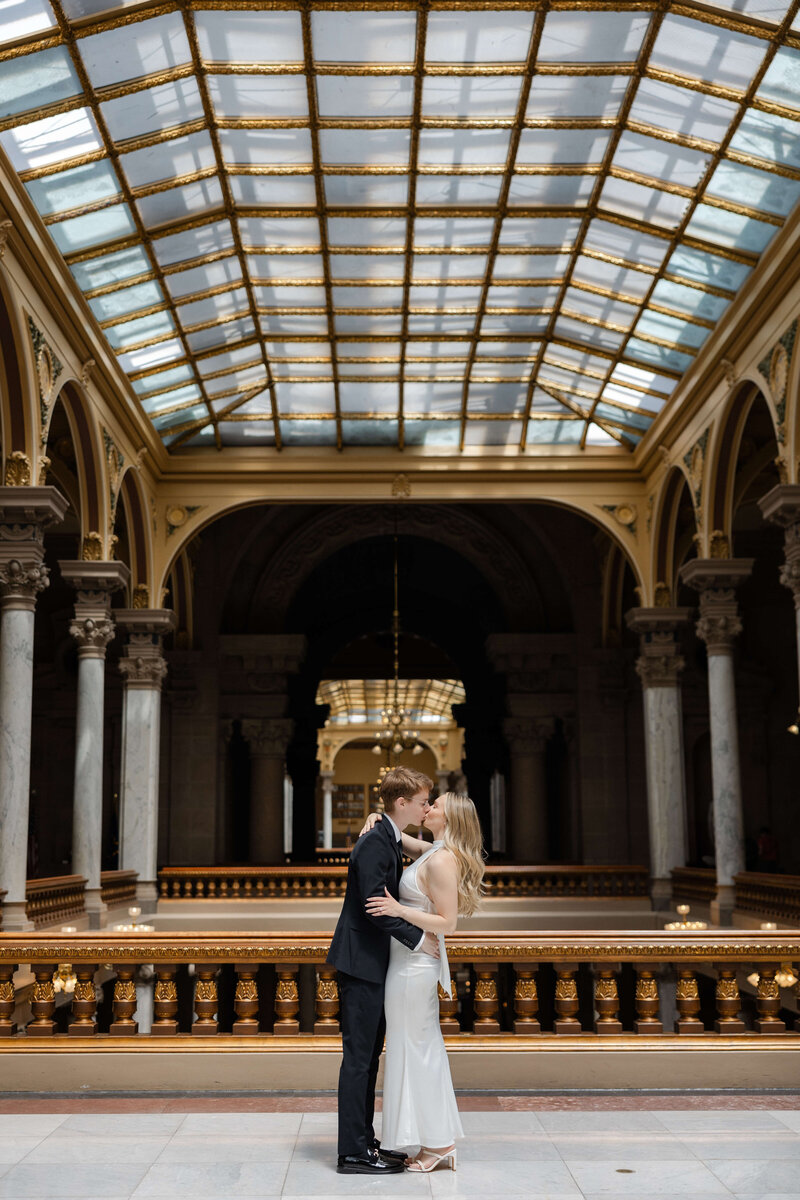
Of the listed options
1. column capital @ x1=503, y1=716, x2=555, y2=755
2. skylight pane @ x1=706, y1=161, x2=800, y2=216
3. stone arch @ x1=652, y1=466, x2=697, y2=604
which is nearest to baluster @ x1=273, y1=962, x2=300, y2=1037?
skylight pane @ x1=706, y1=161, x2=800, y2=216

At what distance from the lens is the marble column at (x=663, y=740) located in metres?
19.2

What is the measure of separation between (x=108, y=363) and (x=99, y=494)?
1.64 meters

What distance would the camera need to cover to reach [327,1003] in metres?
7.19

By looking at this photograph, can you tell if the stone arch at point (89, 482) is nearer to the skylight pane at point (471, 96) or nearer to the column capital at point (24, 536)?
the column capital at point (24, 536)

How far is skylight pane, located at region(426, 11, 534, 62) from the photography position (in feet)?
37.0

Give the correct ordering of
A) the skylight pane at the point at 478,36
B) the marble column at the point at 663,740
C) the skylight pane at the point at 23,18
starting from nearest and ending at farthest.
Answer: the skylight pane at the point at 23,18
the skylight pane at the point at 478,36
the marble column at the point at 663,740

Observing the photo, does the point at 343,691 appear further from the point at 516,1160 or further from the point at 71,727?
the point at 516,1160

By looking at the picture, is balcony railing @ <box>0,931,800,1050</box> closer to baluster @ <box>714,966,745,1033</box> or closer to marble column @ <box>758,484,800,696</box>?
baluster @ <box>714,966,745,1033</box>

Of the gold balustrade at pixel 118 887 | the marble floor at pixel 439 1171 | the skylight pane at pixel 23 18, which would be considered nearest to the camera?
the marble floor at pixel 439 1171

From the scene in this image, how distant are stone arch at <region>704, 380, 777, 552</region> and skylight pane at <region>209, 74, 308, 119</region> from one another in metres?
6.07

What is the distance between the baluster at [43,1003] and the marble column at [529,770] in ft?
60.0

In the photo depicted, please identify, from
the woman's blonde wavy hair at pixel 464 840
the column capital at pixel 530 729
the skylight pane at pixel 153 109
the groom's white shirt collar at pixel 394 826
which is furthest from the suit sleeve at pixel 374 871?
the column capital at pixel 530 729

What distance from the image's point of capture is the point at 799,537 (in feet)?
41.4

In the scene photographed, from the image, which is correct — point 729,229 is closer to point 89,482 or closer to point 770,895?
point 770,895
